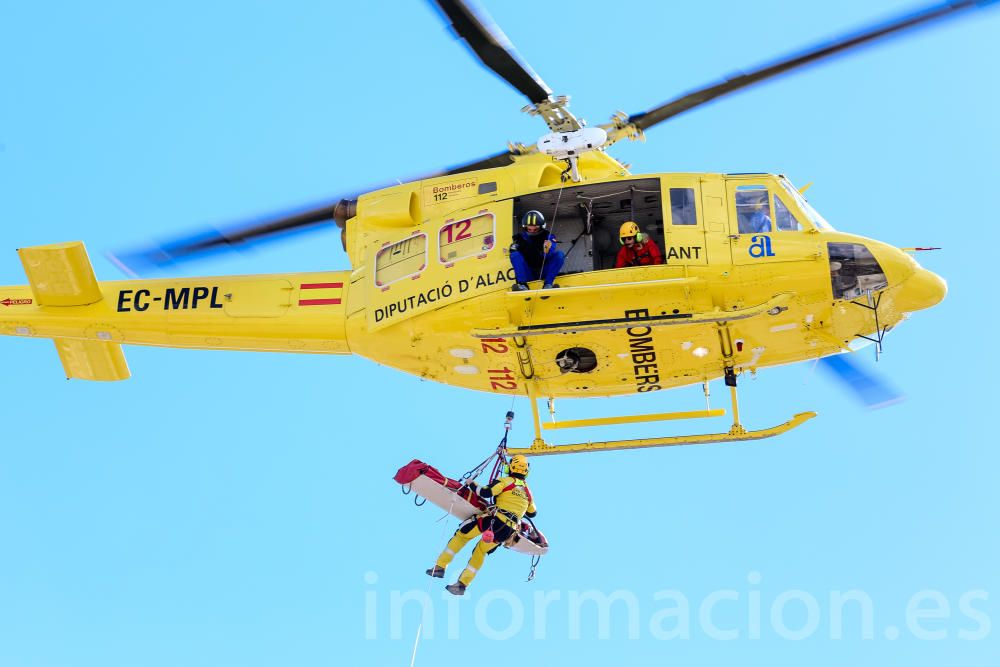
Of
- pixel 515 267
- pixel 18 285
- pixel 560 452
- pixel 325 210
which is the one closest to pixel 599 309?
pixel 515 267

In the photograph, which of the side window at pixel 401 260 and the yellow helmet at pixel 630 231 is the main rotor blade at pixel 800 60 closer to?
the yellow helmet at pixel 630 231

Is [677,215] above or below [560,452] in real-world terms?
above

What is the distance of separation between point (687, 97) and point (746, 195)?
1.12 meters

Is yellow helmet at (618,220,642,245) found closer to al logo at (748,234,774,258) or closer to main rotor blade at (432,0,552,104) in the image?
al logo at (748,234,774,258)

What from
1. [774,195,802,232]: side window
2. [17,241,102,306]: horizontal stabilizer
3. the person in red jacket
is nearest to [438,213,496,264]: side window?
the person in red jacket

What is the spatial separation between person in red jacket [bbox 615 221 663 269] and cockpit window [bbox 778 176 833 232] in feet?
4.79

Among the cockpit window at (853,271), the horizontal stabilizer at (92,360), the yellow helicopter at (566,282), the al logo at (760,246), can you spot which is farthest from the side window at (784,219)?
the horizontal stabilizer at (92,360)

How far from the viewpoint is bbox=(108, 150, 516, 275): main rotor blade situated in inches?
567

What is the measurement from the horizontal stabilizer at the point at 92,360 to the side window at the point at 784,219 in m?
8.11

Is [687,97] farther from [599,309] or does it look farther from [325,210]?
[325,210]

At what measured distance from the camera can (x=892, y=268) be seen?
1265 cm

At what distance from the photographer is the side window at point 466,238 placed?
13242 mm

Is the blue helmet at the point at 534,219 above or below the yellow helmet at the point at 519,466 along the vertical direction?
above

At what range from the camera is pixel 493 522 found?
13.9m
